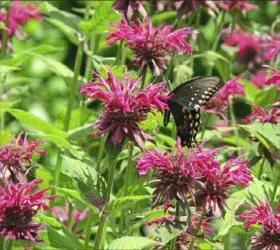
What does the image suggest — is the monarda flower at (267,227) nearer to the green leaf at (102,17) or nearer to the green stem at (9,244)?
the green stem at (9,244)

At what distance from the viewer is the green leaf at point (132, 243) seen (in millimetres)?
1723

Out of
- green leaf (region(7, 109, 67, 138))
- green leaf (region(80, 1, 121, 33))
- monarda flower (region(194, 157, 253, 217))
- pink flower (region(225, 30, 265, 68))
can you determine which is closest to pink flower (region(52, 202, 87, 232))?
green leaf (region(7, 109, 67, 138))

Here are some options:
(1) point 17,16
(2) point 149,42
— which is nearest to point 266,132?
(2) point 149,42

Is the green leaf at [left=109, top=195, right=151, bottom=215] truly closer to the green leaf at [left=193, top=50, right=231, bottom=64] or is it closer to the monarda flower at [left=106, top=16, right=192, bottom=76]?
the monarda flower at [left=106, top=16, right=192, bottom=76]

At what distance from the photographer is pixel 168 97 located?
6.19 feet

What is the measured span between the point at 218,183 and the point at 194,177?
10cm

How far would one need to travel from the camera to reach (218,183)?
186cm

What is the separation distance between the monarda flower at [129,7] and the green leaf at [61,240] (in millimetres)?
675

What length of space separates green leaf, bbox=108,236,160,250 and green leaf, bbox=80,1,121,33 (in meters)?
0.70

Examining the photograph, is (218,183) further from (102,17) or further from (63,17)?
(63,17)

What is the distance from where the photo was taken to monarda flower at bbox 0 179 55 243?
1713 millimetres

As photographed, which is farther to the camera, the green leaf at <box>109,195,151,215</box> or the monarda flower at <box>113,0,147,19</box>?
the monarda flower at <box>113,0,147,19</box>

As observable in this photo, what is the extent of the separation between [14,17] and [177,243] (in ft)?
4.07

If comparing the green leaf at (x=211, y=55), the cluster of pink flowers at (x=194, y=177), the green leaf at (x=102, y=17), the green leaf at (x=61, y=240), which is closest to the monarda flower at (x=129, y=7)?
the green leaf at (x=102, y=17)
